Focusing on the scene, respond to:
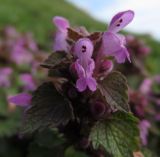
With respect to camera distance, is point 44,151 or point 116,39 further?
point 44,151

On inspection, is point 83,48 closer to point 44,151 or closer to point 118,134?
point 118,134

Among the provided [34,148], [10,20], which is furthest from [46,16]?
[34,148]

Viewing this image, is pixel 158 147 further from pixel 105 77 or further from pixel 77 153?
pixel 105 77

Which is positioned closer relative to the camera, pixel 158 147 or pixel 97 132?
pixel 97 132

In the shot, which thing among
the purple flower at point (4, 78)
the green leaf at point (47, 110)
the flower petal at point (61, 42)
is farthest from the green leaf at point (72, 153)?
the purple flower at point (4, 78)

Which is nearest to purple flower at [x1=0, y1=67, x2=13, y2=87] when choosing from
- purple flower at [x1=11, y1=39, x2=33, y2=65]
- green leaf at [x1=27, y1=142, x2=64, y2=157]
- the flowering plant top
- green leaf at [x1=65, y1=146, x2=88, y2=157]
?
purple flower at [x1=11, y1=39, x2=33, y2=65]

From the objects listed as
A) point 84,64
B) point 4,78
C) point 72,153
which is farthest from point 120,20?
point 4,78
